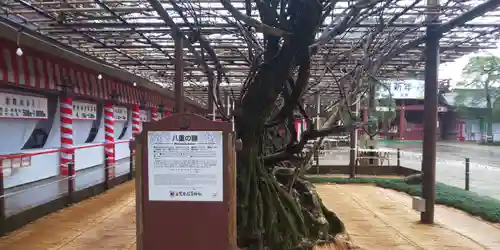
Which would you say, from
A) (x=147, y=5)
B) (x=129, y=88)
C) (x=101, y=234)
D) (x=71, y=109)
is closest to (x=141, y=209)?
(x=101, y=234)

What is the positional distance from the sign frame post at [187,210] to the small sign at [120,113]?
1267 centimetres

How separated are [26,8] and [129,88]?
29.0ft

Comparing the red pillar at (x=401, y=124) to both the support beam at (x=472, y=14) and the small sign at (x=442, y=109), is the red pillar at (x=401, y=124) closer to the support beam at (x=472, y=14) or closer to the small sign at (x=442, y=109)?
the small sign at (x=442, y=109)

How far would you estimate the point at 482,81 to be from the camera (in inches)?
1399

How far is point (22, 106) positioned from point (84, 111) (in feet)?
11.4

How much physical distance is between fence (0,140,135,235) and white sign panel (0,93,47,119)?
1.04 metres

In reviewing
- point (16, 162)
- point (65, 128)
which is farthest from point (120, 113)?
point (16, 162)

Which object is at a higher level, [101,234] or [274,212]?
[274,212]

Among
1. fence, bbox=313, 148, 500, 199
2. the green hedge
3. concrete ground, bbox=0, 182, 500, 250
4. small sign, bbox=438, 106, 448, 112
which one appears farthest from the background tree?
concrete ground, bbox=0, 182, 500, 250

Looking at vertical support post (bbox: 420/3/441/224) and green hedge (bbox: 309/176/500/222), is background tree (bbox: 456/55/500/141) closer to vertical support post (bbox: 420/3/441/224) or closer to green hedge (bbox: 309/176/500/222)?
green hedge (bbox: 309/176/500/222)

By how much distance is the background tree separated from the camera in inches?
1350

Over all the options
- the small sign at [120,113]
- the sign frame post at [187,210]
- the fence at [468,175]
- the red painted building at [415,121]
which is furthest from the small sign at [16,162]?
the red painted building at [415,121]

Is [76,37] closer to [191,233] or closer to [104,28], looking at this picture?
[104,28]

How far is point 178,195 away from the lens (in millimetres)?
3346
